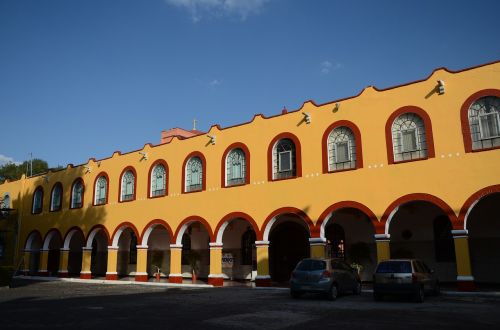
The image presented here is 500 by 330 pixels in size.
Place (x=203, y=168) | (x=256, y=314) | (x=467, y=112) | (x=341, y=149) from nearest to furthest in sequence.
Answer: (x=256, y=314) → (x=467, y=112) → (x=341, y=149) → (x=203, y=168)

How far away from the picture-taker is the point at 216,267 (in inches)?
891

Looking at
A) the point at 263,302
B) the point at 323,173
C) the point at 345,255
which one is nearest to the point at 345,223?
the point at 345,255

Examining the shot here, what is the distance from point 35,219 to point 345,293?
2795cm

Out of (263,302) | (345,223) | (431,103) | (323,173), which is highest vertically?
(431,103)

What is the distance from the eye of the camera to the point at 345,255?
22.4 meters

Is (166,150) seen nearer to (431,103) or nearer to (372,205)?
(372,205)

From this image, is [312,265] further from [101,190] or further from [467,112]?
[101,190]

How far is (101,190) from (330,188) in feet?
59.2

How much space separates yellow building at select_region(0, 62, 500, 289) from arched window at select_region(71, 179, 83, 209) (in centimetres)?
94

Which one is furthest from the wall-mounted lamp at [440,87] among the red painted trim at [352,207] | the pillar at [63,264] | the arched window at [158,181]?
the pillar at [63,264]

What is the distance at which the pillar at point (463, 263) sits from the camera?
52.1 ft

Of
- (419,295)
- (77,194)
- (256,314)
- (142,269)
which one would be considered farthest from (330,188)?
(77,194)

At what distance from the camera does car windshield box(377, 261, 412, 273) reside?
13742mm

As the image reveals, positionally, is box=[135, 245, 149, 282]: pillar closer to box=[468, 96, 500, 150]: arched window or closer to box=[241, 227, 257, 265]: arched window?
box=[241, 227, 257, 265]: arched window
